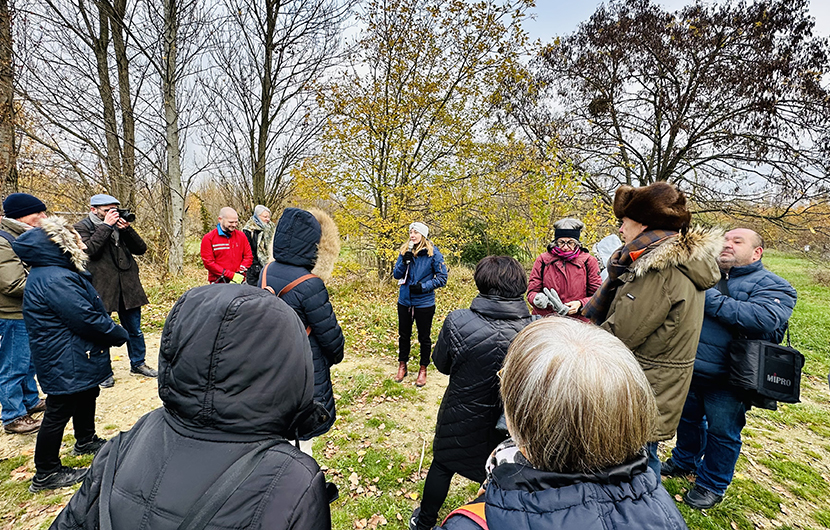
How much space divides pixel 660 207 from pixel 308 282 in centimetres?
239

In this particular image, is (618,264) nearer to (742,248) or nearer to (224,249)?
(742,248)

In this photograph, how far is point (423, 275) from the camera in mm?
4625

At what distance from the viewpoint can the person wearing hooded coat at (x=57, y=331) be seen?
103 inches

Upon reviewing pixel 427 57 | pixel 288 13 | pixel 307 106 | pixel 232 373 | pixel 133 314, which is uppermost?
pixel 288 13

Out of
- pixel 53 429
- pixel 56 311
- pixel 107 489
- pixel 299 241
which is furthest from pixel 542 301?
pixel 53 429

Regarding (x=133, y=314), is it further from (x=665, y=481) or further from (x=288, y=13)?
(x=288, y=13)

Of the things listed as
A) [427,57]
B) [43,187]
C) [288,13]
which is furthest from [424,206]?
[43,187]

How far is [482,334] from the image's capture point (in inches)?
85.0

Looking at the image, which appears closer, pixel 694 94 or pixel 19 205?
pixel 19 205

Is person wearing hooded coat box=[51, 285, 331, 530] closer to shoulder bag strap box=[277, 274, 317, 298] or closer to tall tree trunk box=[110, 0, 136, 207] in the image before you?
shoulder bag strap box=[277, 274, 317, 298]

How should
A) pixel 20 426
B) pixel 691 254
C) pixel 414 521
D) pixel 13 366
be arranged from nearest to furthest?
pixel 691 254
pixel 414 521
pixel 13 366
pixel 20 426

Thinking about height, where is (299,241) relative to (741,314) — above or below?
above

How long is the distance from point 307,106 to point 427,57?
153 inches

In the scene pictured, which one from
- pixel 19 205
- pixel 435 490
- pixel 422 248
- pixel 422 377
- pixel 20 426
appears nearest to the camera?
pixel 435 490
